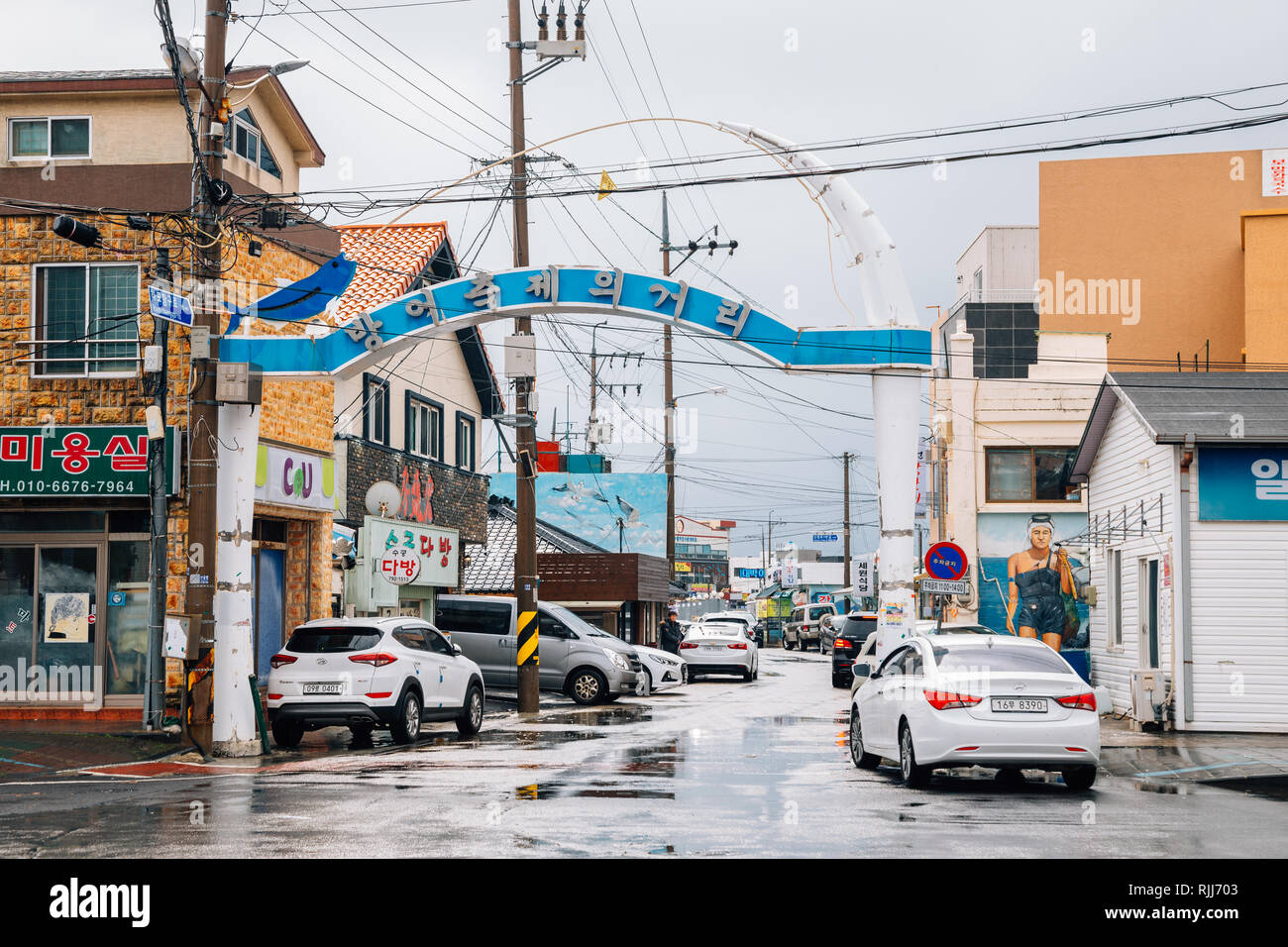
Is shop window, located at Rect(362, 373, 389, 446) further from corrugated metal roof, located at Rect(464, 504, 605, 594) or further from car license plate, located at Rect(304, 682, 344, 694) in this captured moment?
car license plate, located at Rect(304, 682, 344, 694)

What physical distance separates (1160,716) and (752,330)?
8.50m

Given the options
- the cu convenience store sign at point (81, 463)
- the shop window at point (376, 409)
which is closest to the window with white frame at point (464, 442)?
the shop window at point (376, 409)

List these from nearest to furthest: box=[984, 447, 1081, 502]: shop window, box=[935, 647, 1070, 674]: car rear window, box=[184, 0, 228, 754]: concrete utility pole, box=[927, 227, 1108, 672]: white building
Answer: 1. box=[935, 647, 1070, 674]: car rear window
2. box=[184, 0, 228, 754]: concrete utility pole
3. box=[927, 227, 1108, 672]: white building
4. box=[984, 447, 1081, 502]: shop window

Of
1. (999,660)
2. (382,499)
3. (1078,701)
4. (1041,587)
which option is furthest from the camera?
(1041,587)

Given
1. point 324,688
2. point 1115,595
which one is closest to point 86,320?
point 324,688

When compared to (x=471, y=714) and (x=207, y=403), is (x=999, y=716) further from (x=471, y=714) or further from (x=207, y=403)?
(x=207, y=403)

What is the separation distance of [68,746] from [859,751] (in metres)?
10.2

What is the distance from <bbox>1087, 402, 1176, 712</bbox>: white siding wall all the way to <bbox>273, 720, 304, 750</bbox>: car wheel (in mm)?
12967

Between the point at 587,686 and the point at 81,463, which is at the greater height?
the point at 81,463

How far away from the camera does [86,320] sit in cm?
2119

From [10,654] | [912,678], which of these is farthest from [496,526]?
[912,678]

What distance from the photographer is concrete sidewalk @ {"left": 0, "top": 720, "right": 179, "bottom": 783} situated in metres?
17.2

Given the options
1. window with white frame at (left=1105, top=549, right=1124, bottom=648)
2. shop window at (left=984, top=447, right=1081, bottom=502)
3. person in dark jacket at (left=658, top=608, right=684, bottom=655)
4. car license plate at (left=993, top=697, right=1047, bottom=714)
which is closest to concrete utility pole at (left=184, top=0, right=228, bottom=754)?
car license plate at (left=993, top=697, right=1047, bottom=714)

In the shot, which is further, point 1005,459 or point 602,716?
point 1005,459
